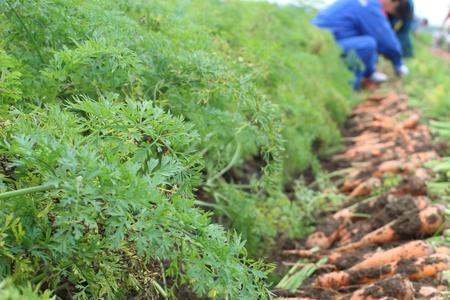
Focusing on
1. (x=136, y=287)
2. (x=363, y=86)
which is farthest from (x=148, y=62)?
(x=363, y=86)

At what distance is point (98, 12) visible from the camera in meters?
1.99

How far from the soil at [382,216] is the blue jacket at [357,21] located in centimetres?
260

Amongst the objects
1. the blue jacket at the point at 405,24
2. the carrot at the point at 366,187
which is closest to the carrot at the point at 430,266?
the carrot at the point at 366,187

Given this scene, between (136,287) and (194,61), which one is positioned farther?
(194,61)

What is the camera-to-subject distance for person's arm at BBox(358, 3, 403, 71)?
7.44 meters

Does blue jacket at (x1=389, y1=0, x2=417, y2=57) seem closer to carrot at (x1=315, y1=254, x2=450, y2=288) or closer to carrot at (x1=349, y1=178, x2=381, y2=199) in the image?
carrot at (x1=349, y1=178, x2=381, y2=199)

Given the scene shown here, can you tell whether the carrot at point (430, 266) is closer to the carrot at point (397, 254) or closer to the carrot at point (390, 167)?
the carrot at point (397, 254)

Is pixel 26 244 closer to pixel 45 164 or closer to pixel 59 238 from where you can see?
pixel 59 238

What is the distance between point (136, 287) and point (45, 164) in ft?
1.34

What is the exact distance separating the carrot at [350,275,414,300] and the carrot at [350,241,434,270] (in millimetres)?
303

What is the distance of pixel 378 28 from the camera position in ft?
24.8

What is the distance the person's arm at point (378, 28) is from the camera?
744cm

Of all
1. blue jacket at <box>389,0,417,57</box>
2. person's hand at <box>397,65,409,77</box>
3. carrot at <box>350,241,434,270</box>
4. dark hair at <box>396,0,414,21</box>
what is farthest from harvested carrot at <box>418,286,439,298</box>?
blue jacket at <box>389,0,417,57</box>

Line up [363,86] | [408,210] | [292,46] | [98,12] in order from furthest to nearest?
[363,86] < [292,46] < [408,210] < [98,12]
